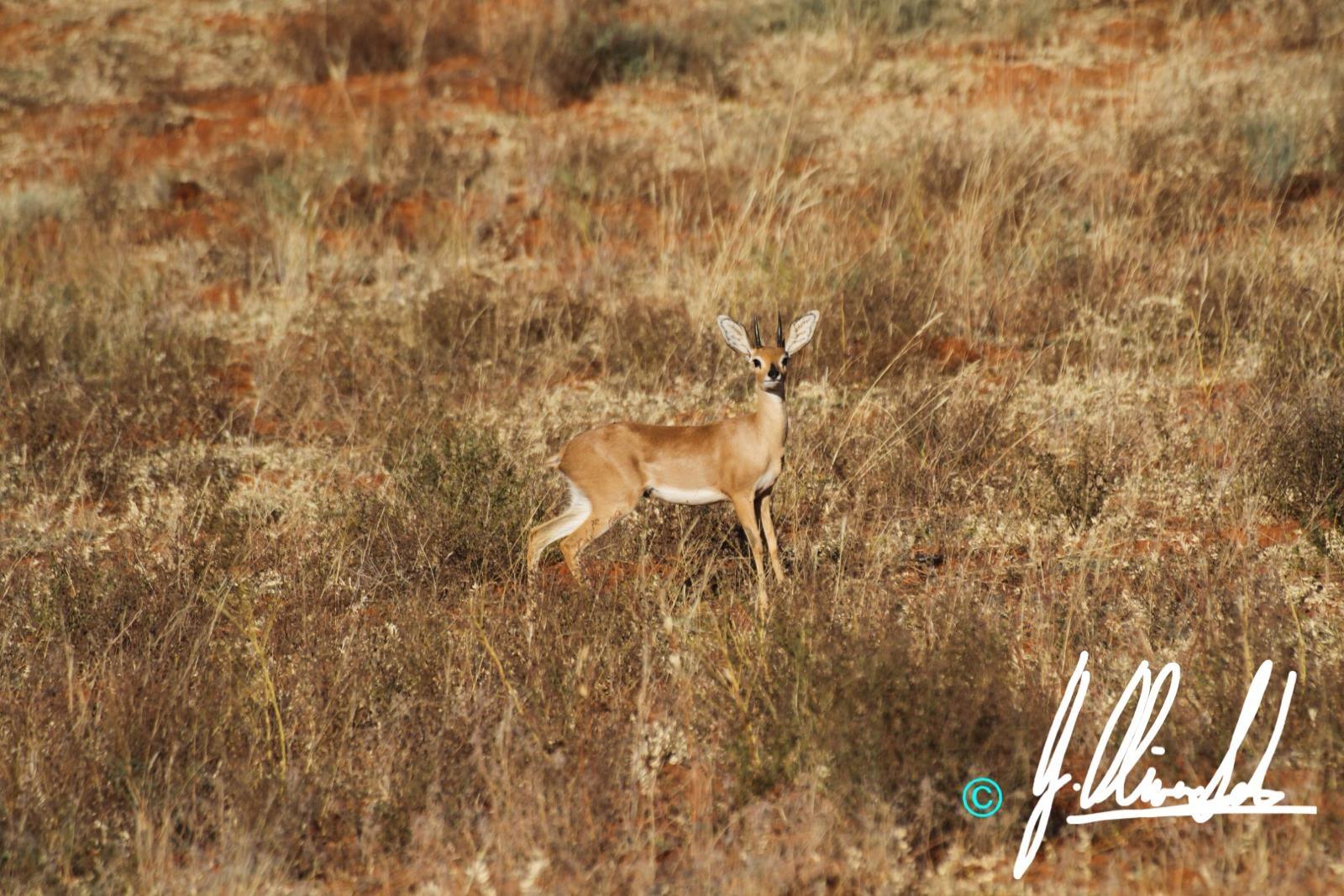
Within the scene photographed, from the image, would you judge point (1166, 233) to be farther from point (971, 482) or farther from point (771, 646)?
point (771, 646)

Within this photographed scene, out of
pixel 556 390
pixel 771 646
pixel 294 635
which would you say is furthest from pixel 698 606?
pixel 556 390

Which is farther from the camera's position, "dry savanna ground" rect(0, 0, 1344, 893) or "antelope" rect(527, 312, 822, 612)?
"antelope" rect(527, 312, 822, 612)

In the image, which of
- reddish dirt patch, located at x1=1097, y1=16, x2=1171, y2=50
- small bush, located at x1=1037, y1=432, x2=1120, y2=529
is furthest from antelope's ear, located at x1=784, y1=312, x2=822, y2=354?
reddish dirt patch, located at x1=1097, y1=16, x2=1171, y2=50

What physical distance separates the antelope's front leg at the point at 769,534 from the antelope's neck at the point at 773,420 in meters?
0.28

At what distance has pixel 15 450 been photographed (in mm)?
7727

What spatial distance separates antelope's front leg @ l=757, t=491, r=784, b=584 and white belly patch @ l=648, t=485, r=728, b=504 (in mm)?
180

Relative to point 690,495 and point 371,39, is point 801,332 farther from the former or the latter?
point 371,39

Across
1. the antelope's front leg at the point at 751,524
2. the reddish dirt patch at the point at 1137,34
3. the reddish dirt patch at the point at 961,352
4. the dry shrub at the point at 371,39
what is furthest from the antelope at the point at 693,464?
the dry shrub at the point at 371,39

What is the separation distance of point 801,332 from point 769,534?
2.86 feet

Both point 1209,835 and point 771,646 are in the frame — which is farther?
point 771,646

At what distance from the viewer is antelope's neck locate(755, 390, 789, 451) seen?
5.60 meters

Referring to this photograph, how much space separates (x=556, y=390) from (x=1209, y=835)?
530cm

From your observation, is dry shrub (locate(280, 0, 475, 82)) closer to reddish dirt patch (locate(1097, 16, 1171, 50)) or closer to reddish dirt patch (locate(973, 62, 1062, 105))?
reddish dirt patch (locate(973, 62, 1062, 105))

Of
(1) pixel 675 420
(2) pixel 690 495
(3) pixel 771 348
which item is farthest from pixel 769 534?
(1) pixel 675 420
